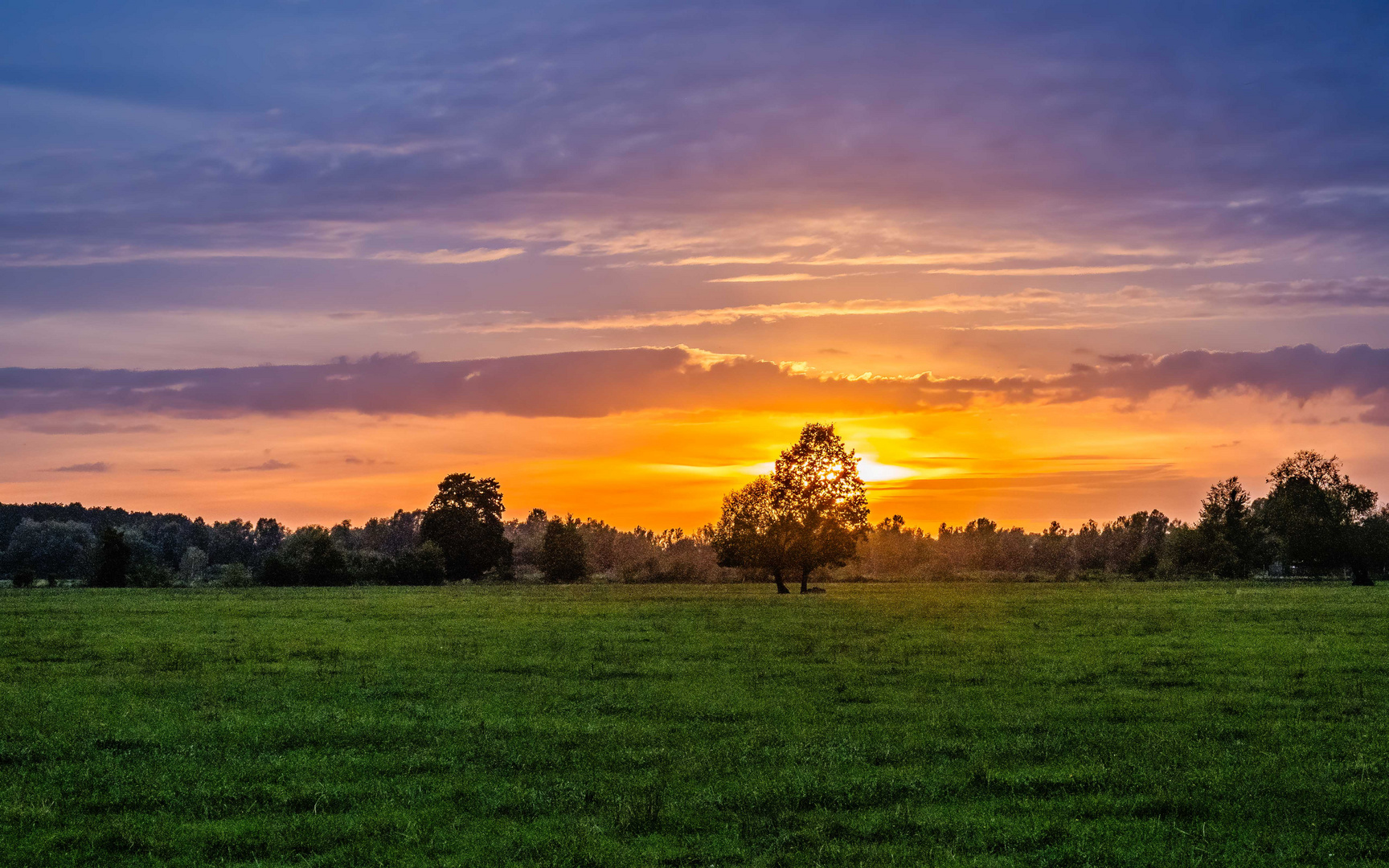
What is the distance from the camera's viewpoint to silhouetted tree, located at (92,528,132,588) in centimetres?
11719

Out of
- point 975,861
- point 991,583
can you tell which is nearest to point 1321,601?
point 991,583

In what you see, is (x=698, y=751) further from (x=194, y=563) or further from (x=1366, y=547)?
(x=194, y=563)

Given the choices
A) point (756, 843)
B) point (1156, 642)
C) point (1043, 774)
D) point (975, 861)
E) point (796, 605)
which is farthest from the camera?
point (796, 605)

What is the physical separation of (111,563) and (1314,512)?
14957cm

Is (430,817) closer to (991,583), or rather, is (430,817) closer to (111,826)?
(111,826)

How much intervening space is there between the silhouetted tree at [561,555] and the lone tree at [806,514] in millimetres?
51212

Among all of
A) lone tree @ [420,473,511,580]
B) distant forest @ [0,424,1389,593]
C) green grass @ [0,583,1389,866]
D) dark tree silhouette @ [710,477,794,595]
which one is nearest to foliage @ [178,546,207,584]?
distant forest @ [0,424,1389,593]

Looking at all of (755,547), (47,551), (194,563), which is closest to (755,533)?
(755,547)

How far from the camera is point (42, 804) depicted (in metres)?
18.8

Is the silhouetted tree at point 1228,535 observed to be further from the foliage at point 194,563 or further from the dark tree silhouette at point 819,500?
the foliage at point 194,563

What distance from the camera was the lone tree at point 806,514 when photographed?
10700 centimetres

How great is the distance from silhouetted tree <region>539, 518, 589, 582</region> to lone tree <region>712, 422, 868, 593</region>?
51.2 meters

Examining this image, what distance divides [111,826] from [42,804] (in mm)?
2261

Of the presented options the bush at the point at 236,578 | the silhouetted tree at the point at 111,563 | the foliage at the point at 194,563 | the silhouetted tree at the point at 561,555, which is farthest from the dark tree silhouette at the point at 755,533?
the foliage at the point at 194,563
